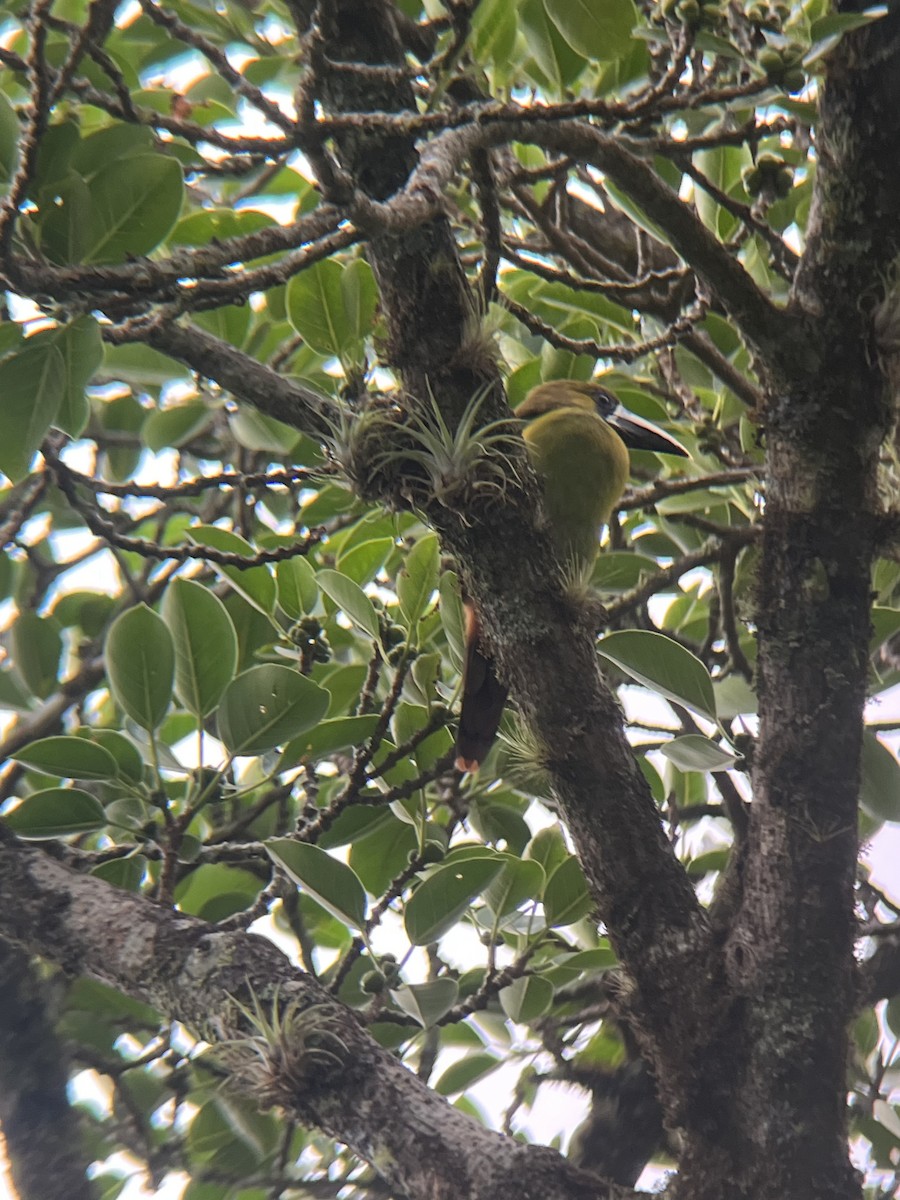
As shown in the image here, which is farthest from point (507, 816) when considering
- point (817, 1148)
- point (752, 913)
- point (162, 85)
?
point (162, 85)

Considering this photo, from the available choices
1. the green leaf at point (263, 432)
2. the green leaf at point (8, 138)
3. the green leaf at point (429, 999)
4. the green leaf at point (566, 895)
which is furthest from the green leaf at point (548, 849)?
the green leaf at point (8, 138)

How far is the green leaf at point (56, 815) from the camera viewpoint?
1885 mm

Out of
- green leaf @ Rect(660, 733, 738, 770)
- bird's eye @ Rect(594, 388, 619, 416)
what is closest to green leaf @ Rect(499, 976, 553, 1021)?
green leaf @ Rect(660, 733, 738, 770)

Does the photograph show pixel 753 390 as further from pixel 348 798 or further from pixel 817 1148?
pixel 817 1148

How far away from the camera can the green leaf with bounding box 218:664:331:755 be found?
1.82 m

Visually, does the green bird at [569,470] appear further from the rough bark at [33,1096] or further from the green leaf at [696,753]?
the rough bark at [33,1096]

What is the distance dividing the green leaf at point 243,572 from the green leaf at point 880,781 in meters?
1.07

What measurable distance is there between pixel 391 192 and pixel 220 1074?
5.32 feet

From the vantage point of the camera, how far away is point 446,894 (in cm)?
182

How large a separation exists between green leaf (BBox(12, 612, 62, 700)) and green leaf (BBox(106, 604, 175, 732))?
605 mm

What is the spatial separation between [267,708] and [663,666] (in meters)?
0.64

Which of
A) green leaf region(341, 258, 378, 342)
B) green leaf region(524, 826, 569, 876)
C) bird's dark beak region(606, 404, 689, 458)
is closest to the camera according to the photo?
green leaf region(341, 258, 378, 342)

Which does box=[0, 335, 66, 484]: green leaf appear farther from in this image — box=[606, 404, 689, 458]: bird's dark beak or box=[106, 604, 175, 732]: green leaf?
box=[606, 404, 689, 458]: bird's dark beak

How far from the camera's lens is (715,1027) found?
161cm
